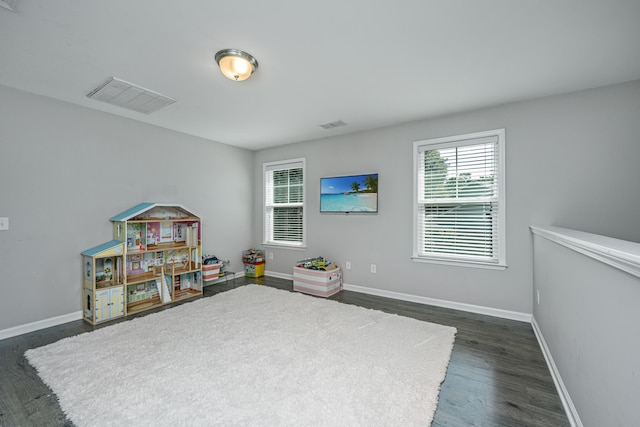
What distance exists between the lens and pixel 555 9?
1.69 metres

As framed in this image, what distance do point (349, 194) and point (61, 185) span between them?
3659 millimetres

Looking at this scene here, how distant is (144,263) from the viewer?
148 inches

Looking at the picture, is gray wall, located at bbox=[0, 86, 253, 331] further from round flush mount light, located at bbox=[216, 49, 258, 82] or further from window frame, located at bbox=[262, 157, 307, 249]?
round flush mount light, located at bbox=[216, 49, 258, 82]

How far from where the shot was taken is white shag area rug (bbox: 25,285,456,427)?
161cm

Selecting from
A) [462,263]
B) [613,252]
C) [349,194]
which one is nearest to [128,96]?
[349,194]

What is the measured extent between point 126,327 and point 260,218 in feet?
9.65

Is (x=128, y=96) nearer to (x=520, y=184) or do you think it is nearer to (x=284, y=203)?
(x=284, y=203)

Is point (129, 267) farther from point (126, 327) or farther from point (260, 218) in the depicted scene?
point (260, 218)

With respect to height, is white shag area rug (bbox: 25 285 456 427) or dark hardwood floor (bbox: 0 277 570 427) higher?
white shag area rug (bbox: 25 285 456 427)

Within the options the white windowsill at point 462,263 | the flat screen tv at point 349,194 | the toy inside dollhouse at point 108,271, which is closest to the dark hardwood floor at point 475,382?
the toy inside dollhouse at point 108,271

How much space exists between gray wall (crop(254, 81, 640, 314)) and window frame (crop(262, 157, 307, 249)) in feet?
2.14

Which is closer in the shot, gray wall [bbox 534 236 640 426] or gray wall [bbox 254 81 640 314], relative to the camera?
gray wall [bbox 534 236 640 426]

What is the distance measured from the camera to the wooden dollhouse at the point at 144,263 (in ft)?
10.2

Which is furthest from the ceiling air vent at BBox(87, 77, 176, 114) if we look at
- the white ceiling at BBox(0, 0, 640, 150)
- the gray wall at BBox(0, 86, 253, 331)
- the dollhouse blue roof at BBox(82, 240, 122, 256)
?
the dollhouse blue roof at BBox(82, 240, 122, 256)
